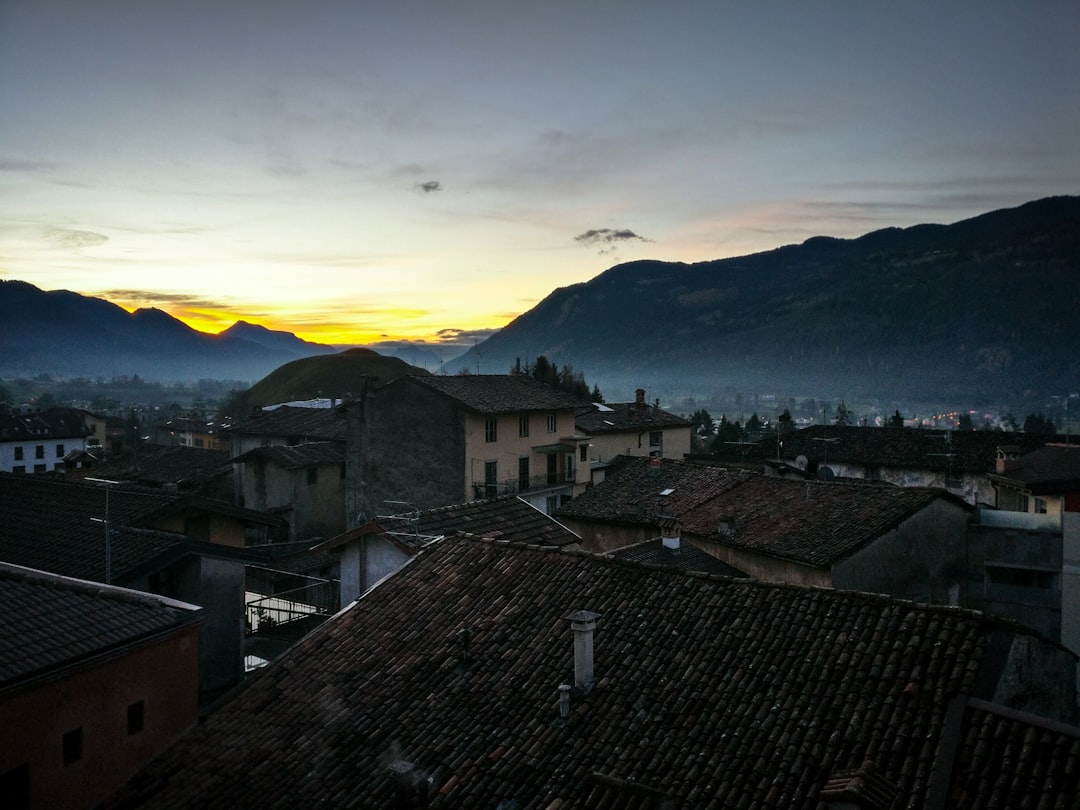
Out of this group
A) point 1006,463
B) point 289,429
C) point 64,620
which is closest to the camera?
point 64,620

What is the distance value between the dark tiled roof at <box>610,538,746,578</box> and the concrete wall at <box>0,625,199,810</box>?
1112 cm

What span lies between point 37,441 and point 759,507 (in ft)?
246

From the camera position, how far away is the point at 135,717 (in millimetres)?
11961

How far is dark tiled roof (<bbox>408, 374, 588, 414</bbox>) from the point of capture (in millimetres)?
39750

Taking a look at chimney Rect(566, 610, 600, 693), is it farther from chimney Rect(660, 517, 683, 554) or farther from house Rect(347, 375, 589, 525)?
house Rect(347, 375, 589, 525)

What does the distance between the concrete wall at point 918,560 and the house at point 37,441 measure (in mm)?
72593

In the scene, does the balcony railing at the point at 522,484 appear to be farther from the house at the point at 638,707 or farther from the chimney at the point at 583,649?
the chimney at the point at 583,649

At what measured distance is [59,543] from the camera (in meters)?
18.7

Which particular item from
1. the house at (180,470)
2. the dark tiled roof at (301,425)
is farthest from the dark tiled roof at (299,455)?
the house at (180,470)

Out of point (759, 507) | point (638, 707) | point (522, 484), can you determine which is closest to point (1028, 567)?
point (759, 507)

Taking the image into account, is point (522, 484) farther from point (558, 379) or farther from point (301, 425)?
point (558, 379)

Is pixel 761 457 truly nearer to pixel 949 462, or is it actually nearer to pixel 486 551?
pixel 949 462

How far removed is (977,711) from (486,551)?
8.12m

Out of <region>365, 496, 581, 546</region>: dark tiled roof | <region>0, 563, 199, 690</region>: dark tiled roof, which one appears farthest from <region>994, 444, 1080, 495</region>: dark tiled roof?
<region>0, 563, 199, 690</region>: dark tiled roof
